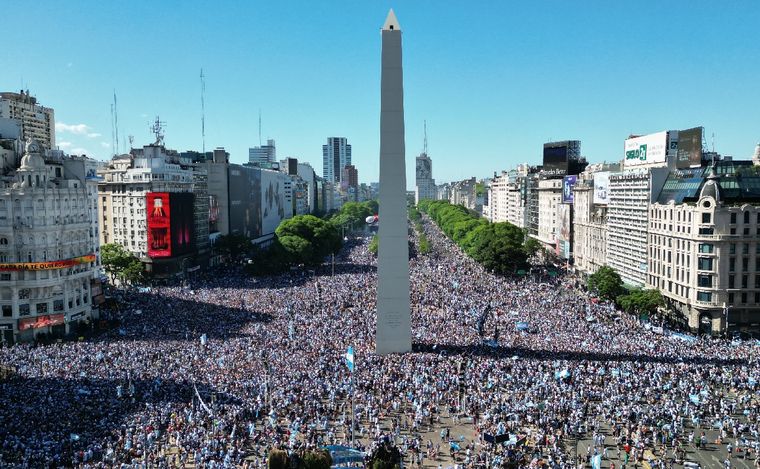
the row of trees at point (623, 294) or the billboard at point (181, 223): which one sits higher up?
the billboard at point (181, 223)

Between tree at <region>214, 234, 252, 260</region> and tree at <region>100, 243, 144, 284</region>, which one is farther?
tree at <region>214, 234, 252, 260</region>

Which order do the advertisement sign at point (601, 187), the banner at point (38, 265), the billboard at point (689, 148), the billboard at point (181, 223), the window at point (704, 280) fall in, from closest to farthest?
the banner at point (38, 265), the window at point (704, 280), the billboard at point (689, 148), the billboard at point (181, 223), the advertisement sign at point (601, 187)

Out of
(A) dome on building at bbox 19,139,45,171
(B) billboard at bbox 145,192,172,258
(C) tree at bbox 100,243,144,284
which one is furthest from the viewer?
(B) billboard at bbox 145,192,172,258

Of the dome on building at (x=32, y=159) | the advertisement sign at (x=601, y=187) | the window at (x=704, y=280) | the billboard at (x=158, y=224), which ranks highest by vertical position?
the dome on building at (x=32, y=159)

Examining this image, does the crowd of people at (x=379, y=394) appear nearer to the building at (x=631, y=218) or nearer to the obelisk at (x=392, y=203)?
the obelisk at (x=392, y=203)

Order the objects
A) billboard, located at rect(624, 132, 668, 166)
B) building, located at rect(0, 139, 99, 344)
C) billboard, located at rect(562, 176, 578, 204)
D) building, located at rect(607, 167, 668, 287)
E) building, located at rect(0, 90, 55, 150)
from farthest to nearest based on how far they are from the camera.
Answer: building, located at rect(0, 90, 55, 150) < billboard, located at rect(562, 176, 578, 204) < billboard, located at rect(624, 132, 668, 166) < building, located at rect(607, 167, 668, 287) < building, located at rect(0, 139, 99, 344)

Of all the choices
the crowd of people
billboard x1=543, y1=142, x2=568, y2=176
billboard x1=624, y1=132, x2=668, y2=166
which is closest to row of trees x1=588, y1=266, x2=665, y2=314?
the crowd of people

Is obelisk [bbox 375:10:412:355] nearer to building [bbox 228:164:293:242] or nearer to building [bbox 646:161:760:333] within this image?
building [bbox 646:161:760:333]

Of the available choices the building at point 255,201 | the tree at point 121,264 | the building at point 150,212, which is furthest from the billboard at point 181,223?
the building at point 255,201
